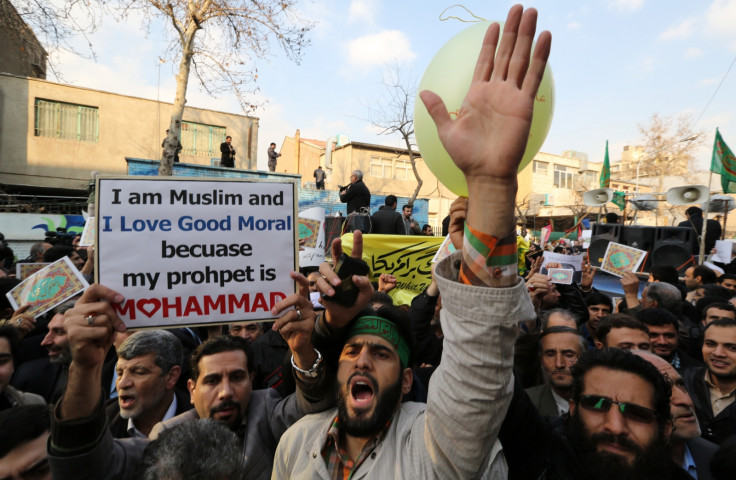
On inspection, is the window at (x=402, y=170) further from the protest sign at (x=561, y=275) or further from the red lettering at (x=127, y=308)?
the red lettering at (x=127, y=308)

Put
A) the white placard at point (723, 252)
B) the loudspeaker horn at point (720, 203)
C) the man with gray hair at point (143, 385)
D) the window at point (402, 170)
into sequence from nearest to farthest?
the man with gray hair at point (143, 385) < the white placard at point (723, 252) < the loudspeaker horn at point (720, 203) < the window at point (402, 170)

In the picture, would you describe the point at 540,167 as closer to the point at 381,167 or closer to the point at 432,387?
the point at 381,167

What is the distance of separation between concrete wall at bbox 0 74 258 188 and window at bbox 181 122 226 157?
0.77 feet

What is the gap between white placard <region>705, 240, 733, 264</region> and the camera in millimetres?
8016

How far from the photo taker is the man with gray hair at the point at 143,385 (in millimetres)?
2641

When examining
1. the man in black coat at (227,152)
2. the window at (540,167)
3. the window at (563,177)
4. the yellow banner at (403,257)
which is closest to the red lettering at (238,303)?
the yellow banner at (403,257)

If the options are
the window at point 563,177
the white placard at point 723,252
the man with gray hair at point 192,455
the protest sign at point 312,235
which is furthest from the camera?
the window at point 563,177

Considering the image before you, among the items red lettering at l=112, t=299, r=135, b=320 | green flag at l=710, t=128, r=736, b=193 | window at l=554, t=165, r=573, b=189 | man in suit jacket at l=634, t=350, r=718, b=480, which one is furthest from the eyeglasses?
window at l=554, t=165, r=573, b=189

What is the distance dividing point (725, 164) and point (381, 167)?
24.2 metres

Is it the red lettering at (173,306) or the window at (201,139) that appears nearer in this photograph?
the red lettering at (173,306)

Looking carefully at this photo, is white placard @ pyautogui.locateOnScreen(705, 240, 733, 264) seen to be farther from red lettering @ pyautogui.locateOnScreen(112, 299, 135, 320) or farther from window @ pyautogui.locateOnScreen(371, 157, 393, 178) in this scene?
window @ pyautogui.locateOnScreen(371, 157, 393, 178)

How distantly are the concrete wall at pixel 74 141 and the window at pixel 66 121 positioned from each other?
216 millimetres

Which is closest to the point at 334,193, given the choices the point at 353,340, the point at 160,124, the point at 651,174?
the point at 160,124

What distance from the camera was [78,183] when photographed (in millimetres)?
21969
